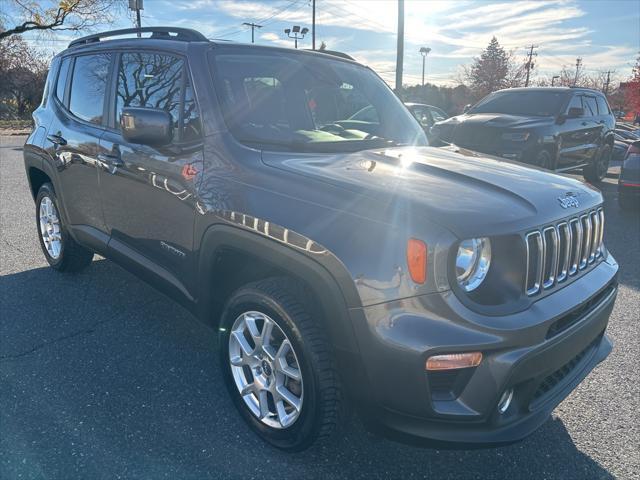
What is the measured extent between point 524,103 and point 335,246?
828 centimetres

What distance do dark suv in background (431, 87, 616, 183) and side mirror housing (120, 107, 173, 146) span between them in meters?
5.57

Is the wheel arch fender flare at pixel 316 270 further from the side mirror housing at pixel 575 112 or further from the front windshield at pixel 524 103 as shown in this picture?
the side mirror housing at pixel 575 112

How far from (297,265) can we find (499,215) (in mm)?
838

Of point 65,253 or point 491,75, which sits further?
point 491,75

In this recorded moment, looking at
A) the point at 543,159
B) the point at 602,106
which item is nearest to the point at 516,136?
the point at 543,159

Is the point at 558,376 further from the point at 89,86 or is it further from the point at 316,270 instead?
the point at 89,86

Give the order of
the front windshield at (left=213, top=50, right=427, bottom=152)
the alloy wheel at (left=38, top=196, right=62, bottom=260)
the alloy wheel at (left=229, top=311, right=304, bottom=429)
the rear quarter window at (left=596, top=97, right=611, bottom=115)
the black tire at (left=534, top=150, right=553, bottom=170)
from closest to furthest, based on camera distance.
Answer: the alloy wheel at (left=229, top=311, right=304, bottom=429) < the front windshield at (left=213, top=50, right=427, bottom=152) < the alloy wheel at (left=38, top=196, right=62, bottom=260) < the black tire at (left=534, top=150, right=553, bottom=170) < the rear quarter window at (left=596, top=97, right=611, bottom=115)

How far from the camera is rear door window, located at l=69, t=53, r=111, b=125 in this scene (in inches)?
143

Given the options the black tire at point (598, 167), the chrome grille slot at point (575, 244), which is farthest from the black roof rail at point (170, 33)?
the black tire at point (598, 167)

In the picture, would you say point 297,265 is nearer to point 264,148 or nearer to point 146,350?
point 264,148

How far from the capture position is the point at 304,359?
7.04 feet

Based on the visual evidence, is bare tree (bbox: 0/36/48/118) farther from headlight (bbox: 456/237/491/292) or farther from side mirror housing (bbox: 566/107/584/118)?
headlight (bbox: 456/237/491/292)

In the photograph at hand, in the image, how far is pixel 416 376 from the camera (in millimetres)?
1879

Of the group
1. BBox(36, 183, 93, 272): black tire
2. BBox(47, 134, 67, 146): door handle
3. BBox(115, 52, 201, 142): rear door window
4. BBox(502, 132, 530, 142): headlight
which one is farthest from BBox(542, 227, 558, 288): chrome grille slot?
BBox(502, 132, 530, 142): headlight
